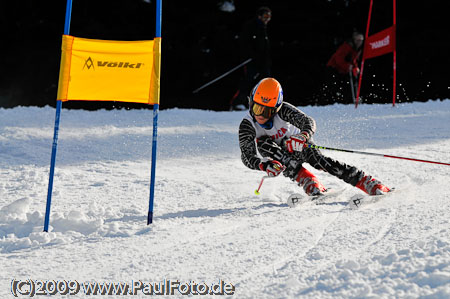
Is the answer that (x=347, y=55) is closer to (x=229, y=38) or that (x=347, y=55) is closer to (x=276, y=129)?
(x=229, y=38)

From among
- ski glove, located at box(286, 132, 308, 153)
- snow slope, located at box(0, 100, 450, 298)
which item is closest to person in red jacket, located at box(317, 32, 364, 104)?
snow slope, located at box(0, 100, 450, 298)

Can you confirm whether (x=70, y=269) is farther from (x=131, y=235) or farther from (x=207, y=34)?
(x=207, y=34)

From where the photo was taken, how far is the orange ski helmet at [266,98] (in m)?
4.55

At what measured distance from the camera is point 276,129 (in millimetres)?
4773

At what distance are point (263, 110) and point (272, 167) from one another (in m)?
0.58

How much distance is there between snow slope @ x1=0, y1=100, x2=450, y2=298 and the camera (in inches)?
104

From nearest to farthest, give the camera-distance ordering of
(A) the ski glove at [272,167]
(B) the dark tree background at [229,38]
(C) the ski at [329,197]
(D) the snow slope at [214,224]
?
(D) the snow slope at [214,224] < (C) the ski at [329,197] < (A) the ski glove at [272,167] < (B) the dark tree background at [229,38]

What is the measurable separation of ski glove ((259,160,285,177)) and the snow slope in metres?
0.30

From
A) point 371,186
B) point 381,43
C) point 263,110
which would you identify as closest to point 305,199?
point 371,186

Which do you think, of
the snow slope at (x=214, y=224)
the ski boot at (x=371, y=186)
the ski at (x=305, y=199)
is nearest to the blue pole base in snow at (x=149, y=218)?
the snow slope at (x=214, y=224)

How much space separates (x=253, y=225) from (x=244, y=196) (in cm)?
112

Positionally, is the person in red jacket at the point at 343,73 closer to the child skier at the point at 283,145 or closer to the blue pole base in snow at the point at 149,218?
the child skier at the point at 283,145

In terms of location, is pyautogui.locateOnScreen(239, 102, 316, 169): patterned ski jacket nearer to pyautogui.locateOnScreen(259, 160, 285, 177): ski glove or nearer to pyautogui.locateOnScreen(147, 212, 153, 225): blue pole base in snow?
pyautogui.locateOnScreen(259, 160, 285, 177): ski glove

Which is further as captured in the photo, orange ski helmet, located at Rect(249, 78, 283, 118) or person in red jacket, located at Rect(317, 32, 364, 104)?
person in red jacket, located at Rect(317, 32, 364, 104)
